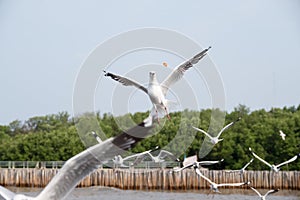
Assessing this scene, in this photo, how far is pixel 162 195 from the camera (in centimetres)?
3647

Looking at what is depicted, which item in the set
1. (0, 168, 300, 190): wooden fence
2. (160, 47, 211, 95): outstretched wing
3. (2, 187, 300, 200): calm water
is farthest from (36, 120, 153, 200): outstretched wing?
(0, 168, 300, 190): wooden fence

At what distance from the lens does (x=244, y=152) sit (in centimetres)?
4728

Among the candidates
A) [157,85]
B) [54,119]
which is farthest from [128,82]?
[54,119]

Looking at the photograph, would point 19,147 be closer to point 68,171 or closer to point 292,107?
point 292,107

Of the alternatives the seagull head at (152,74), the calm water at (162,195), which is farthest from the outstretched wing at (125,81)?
the calm water at (162,195)

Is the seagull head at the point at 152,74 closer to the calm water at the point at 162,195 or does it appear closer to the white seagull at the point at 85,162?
the white seagull at the point at 85,162

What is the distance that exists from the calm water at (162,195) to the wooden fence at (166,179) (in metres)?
0.82

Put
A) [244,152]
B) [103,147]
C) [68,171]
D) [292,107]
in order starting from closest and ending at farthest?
1. [103,147]
2. [68,171]
3. [244,152]
4. [292,107]

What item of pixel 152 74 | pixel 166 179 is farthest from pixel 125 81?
pixel 166 179

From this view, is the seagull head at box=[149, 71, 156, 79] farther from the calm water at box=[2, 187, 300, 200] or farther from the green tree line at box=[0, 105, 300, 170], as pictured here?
the green tree line at box=[0, 105, 300, 170]

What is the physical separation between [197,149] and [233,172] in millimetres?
9474

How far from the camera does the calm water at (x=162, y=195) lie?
1368 inches

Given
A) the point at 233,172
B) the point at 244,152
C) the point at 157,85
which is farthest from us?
the point at 244,152

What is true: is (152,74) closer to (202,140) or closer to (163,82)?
(163,82)
